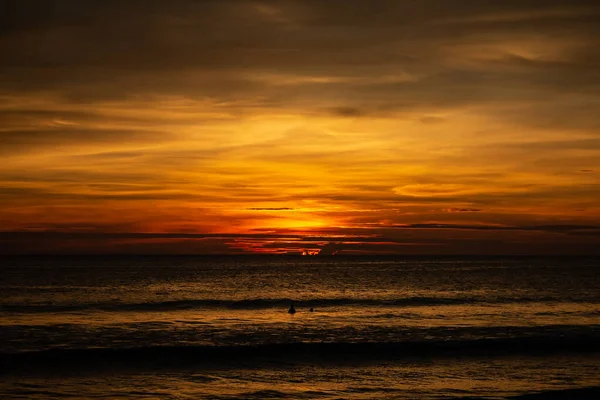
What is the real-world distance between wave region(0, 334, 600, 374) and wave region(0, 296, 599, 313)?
61.0 ft

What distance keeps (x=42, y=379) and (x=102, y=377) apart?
6.86ft

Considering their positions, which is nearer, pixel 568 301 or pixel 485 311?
pixel 485 311

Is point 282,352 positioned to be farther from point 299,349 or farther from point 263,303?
point 263,303

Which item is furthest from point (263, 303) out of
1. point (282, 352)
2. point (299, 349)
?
point (282, 352)

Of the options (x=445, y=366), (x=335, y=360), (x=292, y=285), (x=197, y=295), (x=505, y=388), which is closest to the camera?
(x=505, y=388)

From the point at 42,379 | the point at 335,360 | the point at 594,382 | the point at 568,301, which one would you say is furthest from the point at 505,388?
the point at 568,301

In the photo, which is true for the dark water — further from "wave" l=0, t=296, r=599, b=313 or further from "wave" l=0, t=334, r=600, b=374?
"wave" l=0, t=296, r=599, b=313

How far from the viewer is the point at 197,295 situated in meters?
61.4

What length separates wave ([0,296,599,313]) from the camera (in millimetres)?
46750

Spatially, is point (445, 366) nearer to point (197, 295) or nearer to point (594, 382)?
point (594, 382)

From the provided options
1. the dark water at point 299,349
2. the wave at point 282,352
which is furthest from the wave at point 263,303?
the wave at point 282,352

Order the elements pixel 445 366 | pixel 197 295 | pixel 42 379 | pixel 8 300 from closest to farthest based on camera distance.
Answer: pixel 42 379 → pixel 445 366 → pixel 8 300 → pixel 197 295

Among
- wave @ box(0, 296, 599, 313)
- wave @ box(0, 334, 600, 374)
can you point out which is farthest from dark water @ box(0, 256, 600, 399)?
wave @ box(0, 296, 599, 313)

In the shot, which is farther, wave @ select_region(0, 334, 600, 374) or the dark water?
wave @ select_region(0, 334, 600, 374)
